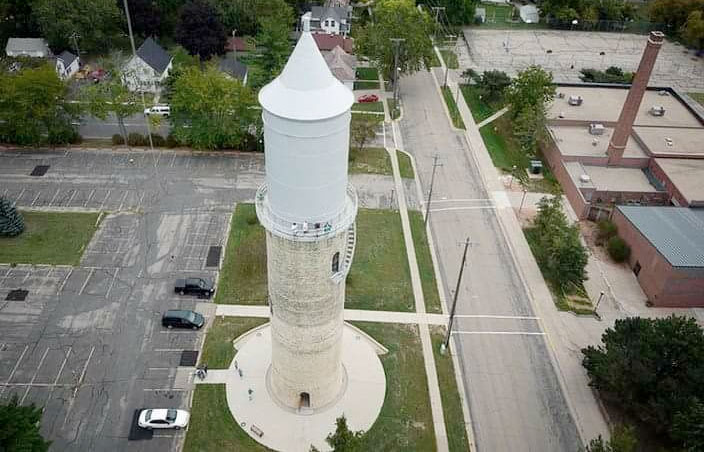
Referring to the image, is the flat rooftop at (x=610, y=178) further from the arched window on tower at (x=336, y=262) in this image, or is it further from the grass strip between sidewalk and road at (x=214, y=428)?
the grass strip between sidewalk and road at (x=214, y=428)

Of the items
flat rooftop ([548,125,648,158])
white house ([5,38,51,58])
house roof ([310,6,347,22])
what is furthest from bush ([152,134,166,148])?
flat rooftop ([548,125,648,158])

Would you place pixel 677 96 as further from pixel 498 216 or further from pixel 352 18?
pixel 352 18

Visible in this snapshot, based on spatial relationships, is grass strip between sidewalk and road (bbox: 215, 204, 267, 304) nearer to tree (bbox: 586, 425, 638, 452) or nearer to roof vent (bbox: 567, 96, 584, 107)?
tree (bbox: 586, 425, 638, 452)

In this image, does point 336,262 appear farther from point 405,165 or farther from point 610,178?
point 610,178

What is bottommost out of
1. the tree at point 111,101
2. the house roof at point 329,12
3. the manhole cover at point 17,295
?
the manhole cover at point 17,295

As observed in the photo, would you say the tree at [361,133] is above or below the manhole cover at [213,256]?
above

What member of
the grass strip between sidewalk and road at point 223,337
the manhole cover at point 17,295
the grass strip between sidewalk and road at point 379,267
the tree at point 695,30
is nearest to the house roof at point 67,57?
the manhole cover at point 17,295

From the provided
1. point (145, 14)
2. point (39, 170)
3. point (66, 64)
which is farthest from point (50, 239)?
point (145, 14)
